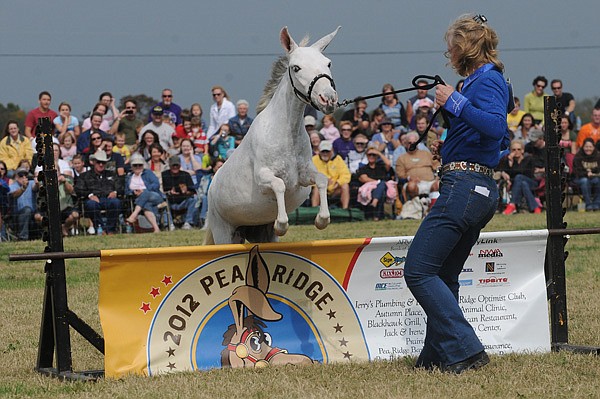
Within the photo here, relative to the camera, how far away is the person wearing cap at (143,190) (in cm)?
1619

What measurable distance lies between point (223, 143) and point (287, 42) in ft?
35.6

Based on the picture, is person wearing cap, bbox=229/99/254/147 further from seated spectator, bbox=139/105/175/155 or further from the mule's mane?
the mule's mane

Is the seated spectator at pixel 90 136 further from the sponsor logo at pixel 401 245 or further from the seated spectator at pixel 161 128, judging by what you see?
the sponsor logo at pixel 401 245

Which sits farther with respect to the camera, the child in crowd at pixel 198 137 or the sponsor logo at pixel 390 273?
the child in crowd at pixel 198 137

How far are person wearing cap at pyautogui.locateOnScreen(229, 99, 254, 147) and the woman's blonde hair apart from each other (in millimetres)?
11883

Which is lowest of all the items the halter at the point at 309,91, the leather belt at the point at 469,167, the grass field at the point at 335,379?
the grass field at the point at 335,379

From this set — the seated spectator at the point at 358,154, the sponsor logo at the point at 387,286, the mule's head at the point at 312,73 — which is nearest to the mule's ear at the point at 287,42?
the mule's head at the point at 312,73

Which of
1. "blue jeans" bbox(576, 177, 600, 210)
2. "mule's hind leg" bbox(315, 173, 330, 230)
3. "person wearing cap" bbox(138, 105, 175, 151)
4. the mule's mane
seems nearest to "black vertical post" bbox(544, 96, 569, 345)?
"mule's hind leg" bbox(315, 173, 330, 230)

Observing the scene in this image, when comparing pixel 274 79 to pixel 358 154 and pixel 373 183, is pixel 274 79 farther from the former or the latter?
pixel 358 154

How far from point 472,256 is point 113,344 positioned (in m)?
2.58

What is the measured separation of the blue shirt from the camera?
5.52 metres

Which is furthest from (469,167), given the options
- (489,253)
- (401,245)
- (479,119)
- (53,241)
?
(53,241)

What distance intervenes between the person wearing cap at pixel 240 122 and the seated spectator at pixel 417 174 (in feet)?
9.79

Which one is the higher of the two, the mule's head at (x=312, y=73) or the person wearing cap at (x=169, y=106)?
the person wearing cap at (x=169, y=106)
